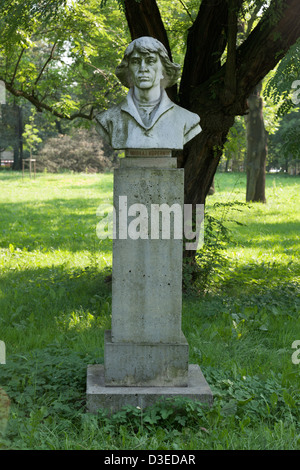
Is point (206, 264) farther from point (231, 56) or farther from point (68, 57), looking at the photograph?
point (68, 57)

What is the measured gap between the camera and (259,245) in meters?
11.2

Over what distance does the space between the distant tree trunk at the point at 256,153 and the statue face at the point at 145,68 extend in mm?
14118

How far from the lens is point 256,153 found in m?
18.4

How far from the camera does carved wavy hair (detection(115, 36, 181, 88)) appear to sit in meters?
4.35

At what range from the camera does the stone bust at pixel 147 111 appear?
4.38 metres

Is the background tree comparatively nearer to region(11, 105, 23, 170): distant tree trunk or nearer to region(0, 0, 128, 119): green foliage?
region(0, 0, 128, 119): green foliage

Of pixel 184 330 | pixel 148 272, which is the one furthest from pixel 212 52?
pixel 148 272

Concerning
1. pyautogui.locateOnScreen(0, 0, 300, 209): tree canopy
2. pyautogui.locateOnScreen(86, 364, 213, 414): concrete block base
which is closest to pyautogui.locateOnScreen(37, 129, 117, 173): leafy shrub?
pyautogui.locateOnScreen(0, 0, 300, 209): tree canopy

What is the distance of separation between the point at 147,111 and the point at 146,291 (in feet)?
4.82

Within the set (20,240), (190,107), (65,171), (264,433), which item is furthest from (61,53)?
(65,171)

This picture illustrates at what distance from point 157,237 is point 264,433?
1.67 m

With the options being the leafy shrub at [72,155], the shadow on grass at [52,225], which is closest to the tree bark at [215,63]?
the shadow on grass at [52,225]

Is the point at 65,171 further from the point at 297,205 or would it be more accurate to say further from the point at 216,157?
the point at 216,157

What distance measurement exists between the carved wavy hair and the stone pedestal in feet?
2.22
